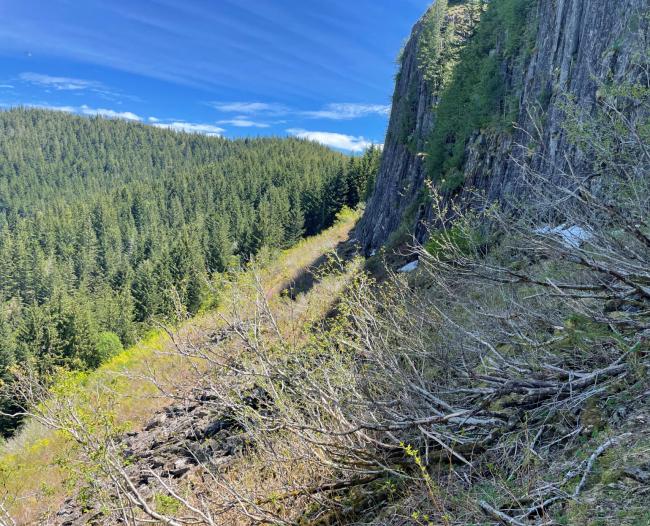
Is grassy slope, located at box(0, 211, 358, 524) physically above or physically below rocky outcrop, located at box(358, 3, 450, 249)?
below

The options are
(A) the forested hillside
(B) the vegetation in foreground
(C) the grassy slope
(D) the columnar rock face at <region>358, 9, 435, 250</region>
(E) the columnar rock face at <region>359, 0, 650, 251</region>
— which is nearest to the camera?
(B) the vegetation in foreground

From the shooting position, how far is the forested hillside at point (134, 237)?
3017cm

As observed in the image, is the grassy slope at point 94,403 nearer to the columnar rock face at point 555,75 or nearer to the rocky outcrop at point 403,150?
the columnar rock face at point 555,75

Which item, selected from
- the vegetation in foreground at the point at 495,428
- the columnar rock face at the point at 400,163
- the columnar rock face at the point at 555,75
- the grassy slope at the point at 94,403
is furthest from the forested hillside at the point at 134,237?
the columnar rock face at the point at 400,163

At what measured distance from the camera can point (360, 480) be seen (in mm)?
3266

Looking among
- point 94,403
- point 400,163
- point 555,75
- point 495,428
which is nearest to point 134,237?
point 400,163

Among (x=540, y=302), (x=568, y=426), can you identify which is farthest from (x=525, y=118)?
(x=568, y=426)

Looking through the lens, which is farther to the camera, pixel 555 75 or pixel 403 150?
pixel 403 150

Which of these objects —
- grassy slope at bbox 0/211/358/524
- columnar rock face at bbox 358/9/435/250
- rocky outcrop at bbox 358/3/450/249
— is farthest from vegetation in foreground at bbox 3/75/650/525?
columnar rock face at bbox 358/9/435/250

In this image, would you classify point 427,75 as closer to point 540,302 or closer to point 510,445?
point 540,302

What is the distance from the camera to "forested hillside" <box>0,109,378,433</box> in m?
30.2

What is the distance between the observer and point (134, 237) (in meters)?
83.4

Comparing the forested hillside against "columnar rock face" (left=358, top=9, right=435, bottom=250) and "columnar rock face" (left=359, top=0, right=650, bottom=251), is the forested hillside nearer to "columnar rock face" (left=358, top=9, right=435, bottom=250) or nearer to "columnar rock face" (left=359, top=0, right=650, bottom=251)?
"columnar rock face" (left=359, top=0, right=650, bottom=251)

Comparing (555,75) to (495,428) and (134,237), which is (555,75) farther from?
(134,237)
